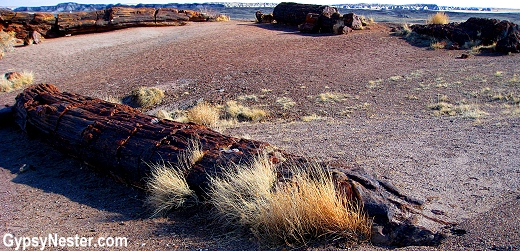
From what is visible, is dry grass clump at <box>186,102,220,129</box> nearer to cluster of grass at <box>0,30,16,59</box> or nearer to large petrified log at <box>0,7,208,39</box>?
cluster of grass at <box>0,30,16,59</box>

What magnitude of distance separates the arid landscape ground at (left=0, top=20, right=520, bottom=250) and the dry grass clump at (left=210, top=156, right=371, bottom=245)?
0.21 metres

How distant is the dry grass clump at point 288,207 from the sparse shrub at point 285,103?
275 inches

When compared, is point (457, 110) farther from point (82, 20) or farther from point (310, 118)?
point (82, 20)

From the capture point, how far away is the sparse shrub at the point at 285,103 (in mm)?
12555

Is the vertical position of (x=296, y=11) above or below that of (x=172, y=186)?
above

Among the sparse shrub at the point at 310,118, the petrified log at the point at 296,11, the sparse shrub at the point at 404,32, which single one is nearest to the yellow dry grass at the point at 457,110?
the sparse shrub at the point at 310,118

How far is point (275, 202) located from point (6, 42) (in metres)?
20.7

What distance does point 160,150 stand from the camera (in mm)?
6570

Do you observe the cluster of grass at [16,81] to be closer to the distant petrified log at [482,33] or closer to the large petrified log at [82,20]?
the large petrified log at [82,20]

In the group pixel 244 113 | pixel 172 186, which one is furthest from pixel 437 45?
pixel 172 186

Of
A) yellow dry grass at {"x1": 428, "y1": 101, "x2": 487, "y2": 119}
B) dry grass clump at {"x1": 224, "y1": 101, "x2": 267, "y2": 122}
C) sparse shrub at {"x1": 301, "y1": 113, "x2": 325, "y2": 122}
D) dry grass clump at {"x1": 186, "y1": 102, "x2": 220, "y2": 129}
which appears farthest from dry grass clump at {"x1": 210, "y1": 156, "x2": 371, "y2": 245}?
yellow dry grass at {"x1": 428, "y1": 101, "x2": 487, "y2": 119}

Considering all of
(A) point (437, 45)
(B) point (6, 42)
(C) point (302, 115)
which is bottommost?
(C) point (302, 115)

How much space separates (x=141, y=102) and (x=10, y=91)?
17.6ft

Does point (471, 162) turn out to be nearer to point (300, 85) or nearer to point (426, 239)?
point (426, 239)
